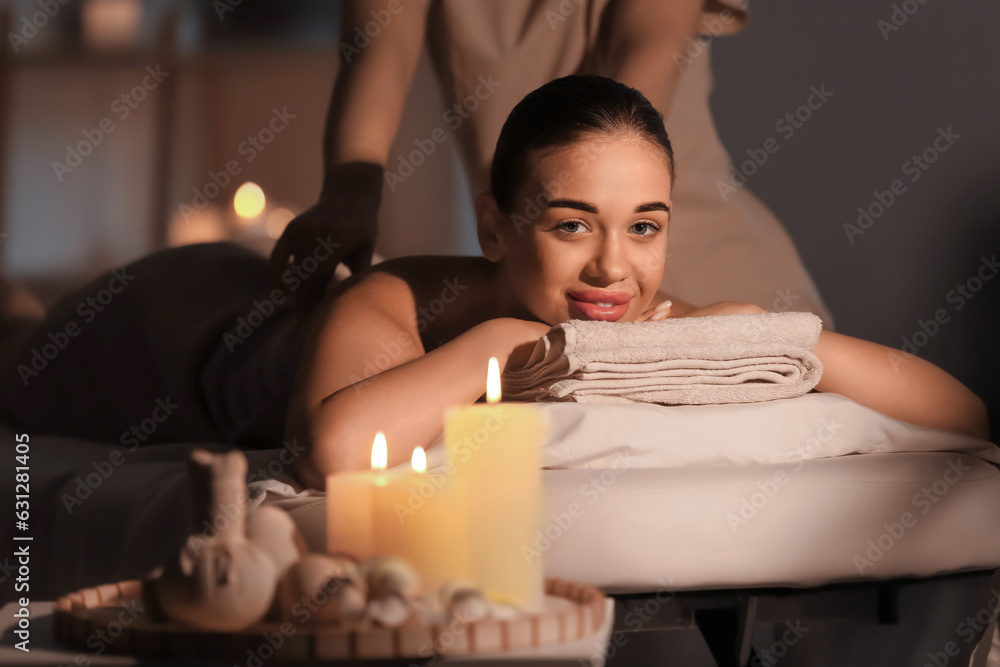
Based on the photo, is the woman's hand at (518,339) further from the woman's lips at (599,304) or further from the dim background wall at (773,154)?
the dim background wall at (773,154)

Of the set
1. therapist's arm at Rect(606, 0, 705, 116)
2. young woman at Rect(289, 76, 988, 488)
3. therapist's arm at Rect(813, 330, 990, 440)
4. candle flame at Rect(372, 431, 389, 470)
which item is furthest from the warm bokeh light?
candle flame at Rect(372, 431, 389, 470)

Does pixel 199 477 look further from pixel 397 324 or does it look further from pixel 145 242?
pixel 145 242

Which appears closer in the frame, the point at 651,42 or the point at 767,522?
the point at 767,522

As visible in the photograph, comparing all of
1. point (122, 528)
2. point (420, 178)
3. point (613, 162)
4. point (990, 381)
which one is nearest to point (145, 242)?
point (420, 178)

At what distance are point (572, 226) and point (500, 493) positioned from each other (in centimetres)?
58

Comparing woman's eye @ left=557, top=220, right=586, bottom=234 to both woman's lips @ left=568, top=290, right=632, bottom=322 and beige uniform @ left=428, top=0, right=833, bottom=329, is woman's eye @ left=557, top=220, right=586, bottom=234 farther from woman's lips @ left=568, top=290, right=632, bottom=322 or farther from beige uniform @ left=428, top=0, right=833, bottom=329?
beige uniform @ left=428, top=0, right=833, bottom=329

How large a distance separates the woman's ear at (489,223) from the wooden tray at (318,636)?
0.71 metres

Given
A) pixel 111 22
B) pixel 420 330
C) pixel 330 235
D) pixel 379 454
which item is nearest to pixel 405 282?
pixel 420 330

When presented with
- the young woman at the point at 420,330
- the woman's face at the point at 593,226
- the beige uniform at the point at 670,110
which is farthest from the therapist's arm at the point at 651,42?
the woman's face at the point at 593,226

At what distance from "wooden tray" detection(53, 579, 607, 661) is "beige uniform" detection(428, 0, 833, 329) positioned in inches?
54.6

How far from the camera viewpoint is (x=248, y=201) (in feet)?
6.55

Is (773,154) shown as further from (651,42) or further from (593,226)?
(593,226)

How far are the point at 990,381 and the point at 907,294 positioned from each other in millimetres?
226

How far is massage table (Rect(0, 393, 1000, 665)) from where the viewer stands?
67cm
